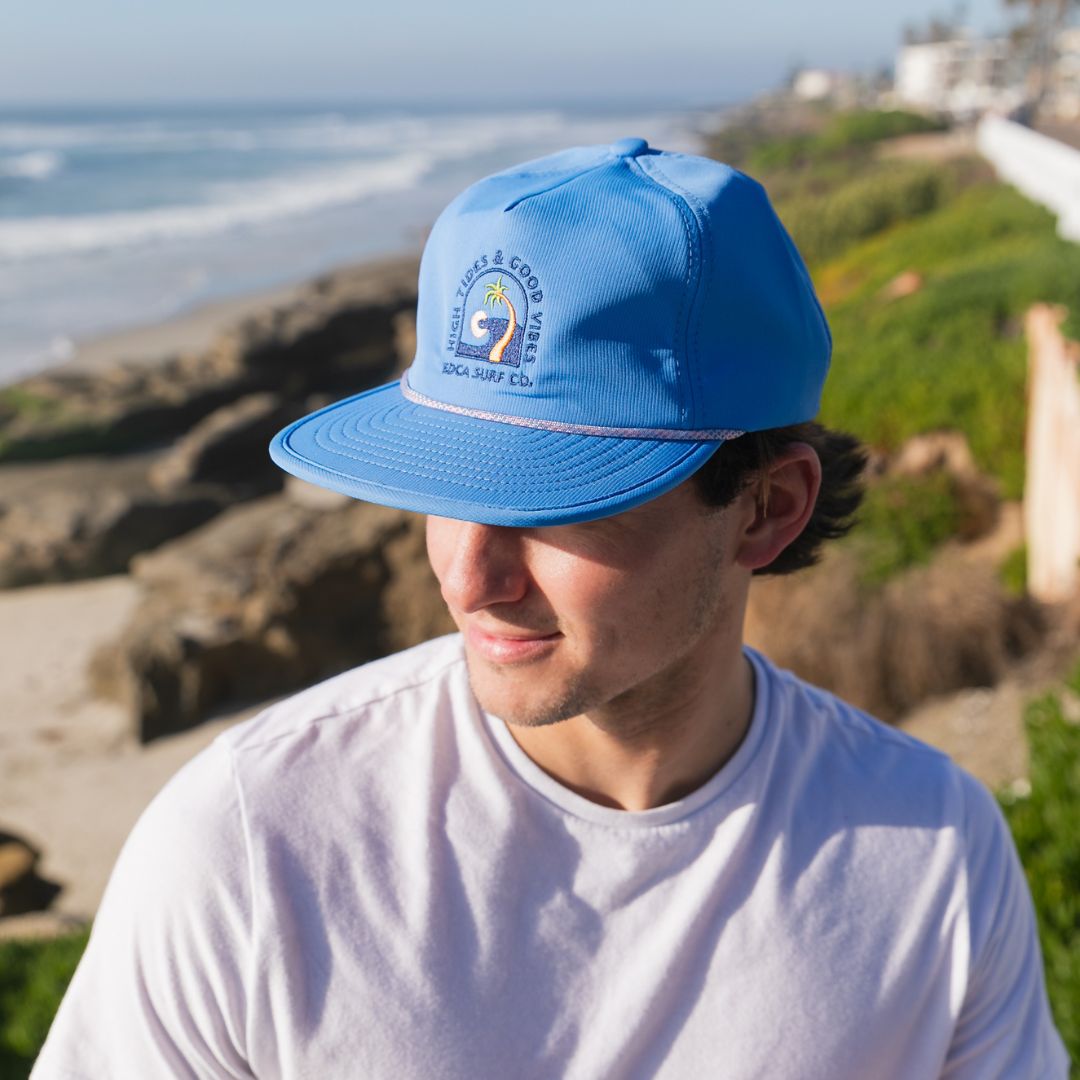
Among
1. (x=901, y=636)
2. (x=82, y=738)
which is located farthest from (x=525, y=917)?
(x=82, y=738)

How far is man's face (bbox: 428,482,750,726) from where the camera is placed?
1624mm

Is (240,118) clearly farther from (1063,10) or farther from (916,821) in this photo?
(916,821)

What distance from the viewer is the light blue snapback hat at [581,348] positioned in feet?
5.16

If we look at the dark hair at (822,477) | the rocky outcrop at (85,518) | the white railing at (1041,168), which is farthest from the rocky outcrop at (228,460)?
the dark hair at (822,477)

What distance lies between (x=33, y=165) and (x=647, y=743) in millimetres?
58161

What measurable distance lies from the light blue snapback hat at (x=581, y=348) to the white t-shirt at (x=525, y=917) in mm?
348

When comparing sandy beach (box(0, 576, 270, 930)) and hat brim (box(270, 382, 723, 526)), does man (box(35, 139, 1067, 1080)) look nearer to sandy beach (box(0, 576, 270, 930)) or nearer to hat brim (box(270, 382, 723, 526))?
hat brim (box(270, 382, 723, 526))

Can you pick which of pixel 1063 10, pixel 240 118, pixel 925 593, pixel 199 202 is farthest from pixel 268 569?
pixel 240 118

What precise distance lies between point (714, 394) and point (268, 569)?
30.2 feet

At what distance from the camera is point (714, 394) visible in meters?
1.65

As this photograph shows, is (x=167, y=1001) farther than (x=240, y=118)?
No

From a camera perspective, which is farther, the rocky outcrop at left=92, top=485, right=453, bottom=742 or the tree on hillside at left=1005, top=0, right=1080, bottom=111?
the tree on hillside at left=1005, top=0, right=1080, bottom=111

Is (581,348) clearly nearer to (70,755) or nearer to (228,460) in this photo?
(70,755)

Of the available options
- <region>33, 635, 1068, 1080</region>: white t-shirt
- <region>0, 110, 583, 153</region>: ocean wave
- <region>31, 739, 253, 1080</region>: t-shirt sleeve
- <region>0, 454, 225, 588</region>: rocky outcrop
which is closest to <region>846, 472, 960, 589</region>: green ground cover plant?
<region>33, 635, 1068, 1080</region>: white t-shirt
